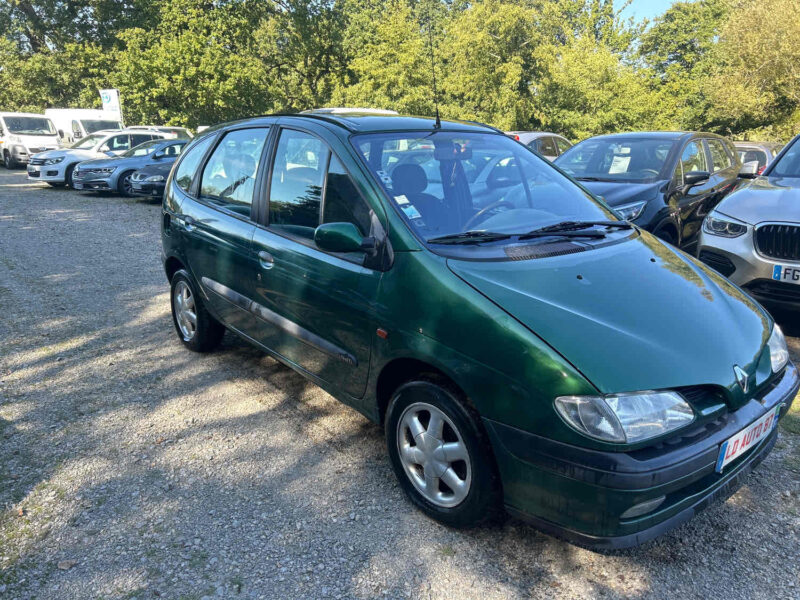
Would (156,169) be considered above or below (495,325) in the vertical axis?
below

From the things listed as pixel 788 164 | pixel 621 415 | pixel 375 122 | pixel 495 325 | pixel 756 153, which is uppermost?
pixel 375 122

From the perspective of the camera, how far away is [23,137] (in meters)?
22.4

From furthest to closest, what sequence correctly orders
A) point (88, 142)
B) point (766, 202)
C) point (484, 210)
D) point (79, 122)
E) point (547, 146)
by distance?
1. point (79, 122)
2. point (88, 142)
3. point (547, 146)
4. point (766, 202)
5. point (484, 210)

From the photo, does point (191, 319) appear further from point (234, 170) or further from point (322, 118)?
point (322, 118)

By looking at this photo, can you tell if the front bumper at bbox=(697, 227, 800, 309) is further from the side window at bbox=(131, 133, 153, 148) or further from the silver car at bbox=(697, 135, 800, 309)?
the side window at bbox=(131, 133, 153, 148)

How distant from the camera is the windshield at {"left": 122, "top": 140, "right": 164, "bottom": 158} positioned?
610 inches

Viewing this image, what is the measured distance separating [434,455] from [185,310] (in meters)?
2.94

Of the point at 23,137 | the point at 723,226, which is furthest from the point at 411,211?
the point at 23,137

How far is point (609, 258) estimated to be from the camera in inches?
116

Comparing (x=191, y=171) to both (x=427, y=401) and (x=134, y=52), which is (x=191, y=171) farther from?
(x=134, y=52)

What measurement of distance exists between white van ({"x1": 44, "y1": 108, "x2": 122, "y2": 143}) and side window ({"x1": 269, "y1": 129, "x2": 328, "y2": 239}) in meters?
22.3

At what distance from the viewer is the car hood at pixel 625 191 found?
625cm

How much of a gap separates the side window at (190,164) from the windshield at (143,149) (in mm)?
11733

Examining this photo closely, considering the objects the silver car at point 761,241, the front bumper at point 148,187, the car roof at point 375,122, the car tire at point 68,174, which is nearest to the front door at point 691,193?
the silver car at point 761,241
